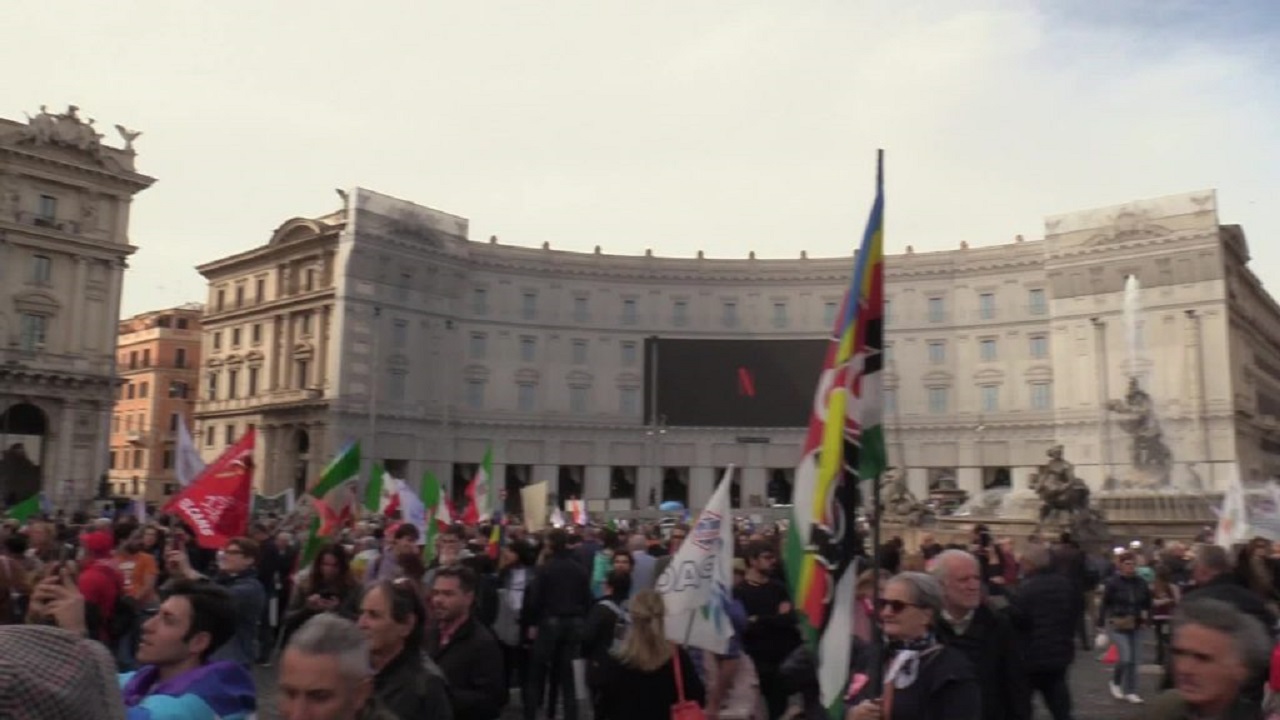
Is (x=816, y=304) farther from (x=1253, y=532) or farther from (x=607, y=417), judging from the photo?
(x=1253, y=532)

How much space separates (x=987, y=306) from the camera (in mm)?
62438

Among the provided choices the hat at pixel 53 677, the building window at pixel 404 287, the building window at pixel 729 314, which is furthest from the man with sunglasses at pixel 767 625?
the building window at pixel 729 314

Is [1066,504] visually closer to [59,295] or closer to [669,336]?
[669,336]

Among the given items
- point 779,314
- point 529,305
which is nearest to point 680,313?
point 779,314

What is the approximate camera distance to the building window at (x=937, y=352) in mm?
63375

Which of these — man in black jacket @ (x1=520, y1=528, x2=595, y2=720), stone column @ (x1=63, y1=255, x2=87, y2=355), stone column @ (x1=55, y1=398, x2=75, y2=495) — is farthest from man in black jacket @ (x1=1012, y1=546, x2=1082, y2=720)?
stone column @ (x1=63, y1=255, x2=87, y2=355)

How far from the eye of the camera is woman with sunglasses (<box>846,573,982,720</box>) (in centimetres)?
406

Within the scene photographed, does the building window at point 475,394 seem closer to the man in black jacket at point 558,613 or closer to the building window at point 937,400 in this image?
the building window at point 937,400

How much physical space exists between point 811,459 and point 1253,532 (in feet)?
57.8

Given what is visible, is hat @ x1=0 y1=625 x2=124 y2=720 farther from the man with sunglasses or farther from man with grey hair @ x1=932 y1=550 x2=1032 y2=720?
the man with sunglasses

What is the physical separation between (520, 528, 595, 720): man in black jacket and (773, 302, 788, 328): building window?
186 feet

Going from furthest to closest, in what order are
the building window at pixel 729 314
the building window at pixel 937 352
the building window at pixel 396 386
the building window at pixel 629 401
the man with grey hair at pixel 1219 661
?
the building window at pixel 729 314
the building window at pixel 629 401
the building window at pixel 937 352
the building window at pixel 396 386
the man with grey hair at pixel 1219 661

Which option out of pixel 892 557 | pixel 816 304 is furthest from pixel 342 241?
pixel 892 557

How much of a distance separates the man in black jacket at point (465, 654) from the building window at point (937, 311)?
61.3 m
